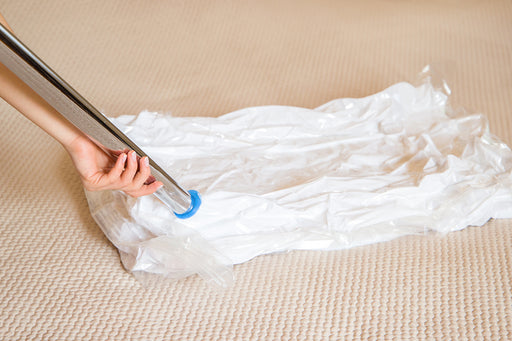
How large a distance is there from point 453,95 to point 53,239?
107cm

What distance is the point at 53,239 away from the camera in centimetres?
87

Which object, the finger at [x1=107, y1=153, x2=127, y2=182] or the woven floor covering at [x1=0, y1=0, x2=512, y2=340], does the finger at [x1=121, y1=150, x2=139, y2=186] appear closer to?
the finger at [x1=107, y1=153, x2=127, y2=182]

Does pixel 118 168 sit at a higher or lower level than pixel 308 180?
higher

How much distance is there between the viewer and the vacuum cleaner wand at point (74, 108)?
54cm

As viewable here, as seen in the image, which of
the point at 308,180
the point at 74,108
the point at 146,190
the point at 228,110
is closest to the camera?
Answer: the point at 74,108

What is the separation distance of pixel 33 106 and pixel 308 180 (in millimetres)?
485

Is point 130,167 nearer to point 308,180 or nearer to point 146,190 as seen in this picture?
point 146,190

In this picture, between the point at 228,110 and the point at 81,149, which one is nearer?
the point at 81,149

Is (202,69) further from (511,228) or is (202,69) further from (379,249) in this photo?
(511,228)

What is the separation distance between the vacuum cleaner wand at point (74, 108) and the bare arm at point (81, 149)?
2 cm

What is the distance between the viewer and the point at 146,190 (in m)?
0.74

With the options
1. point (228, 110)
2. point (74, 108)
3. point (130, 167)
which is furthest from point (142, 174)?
point (228, 110)

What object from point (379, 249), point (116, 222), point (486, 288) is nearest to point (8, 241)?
point (116, 222)

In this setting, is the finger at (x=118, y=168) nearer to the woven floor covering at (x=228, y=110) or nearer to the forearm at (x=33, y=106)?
the forearm at (x=33, y=106)
